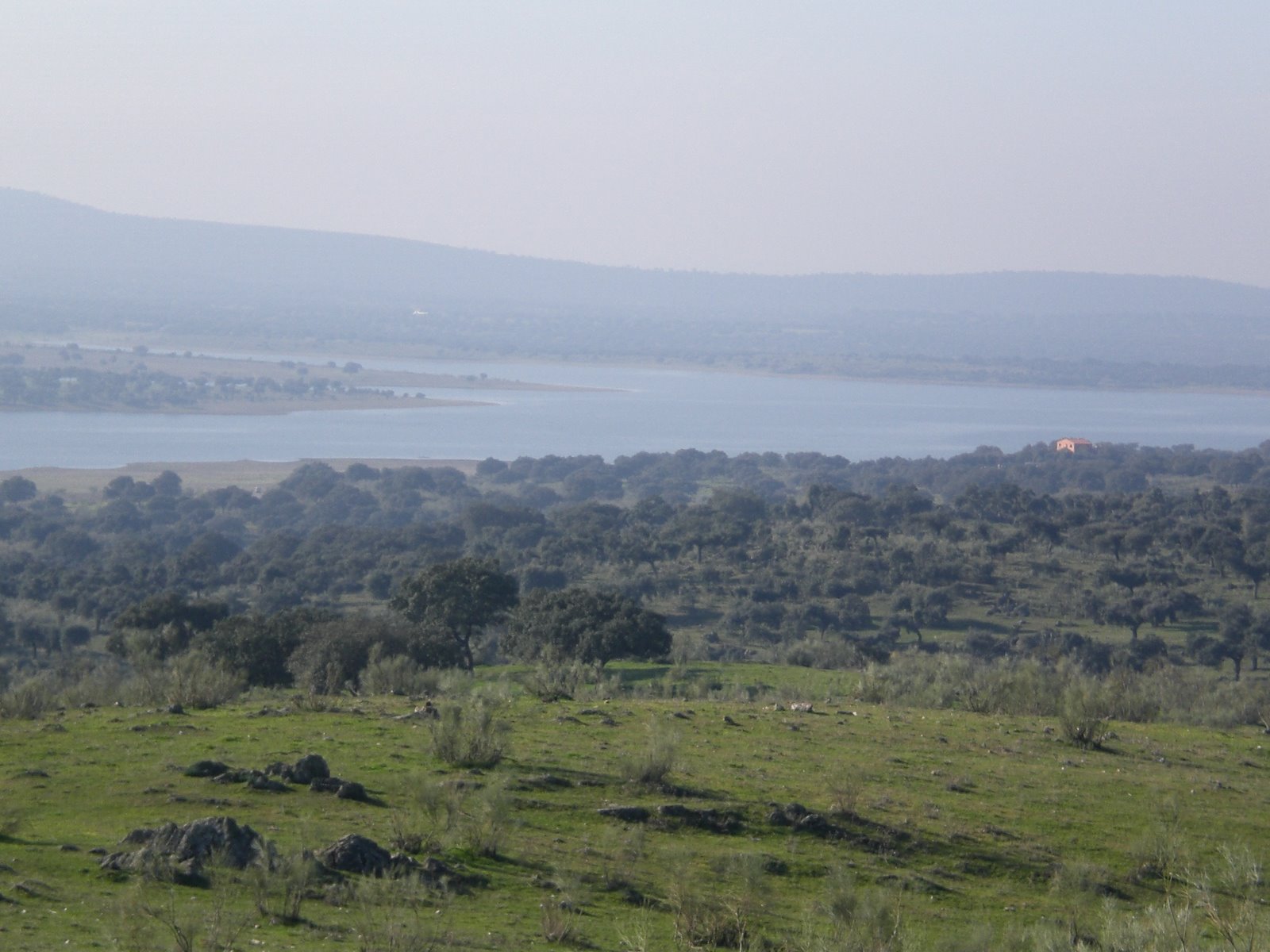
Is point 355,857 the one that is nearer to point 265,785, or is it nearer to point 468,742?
point 265,785

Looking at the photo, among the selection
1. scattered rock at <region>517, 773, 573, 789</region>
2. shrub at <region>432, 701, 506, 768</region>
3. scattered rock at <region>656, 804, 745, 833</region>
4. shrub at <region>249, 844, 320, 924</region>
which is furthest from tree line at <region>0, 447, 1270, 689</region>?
shrub at <region>249, 844, 320, 924</region>

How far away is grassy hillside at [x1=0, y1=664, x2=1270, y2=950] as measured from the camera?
9.66m

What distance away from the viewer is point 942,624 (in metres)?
45.4

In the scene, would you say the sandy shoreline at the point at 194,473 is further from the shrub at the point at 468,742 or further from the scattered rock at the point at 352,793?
the scattered rock at the point at 352,793

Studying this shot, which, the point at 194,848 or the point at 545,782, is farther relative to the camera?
the point at 545,782

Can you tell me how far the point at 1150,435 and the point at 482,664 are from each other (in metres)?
114

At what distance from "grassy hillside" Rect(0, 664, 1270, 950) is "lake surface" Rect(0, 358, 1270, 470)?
8357cm

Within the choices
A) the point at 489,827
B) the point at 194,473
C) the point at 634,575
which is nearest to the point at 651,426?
the point at 194,473

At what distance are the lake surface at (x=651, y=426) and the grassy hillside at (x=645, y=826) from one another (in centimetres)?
8357

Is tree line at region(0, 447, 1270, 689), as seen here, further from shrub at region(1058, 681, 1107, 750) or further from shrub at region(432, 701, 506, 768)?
shrub at region(1058, 681, 1107, 750)

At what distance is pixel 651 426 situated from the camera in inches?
5369

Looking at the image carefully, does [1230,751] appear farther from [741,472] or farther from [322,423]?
[322,423]

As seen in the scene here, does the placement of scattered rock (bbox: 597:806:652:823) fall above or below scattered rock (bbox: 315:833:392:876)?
below

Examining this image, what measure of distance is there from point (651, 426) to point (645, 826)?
124 m
